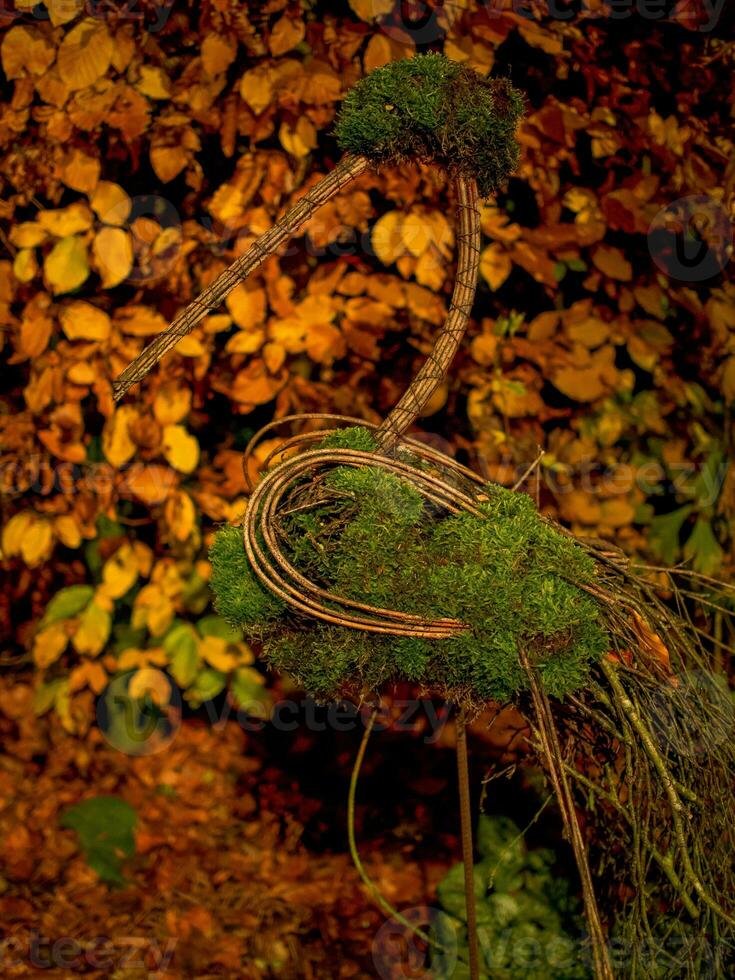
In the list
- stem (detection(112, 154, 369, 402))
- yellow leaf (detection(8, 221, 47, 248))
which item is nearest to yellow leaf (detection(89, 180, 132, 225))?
yellow leaf (detection(8, 221, 47, 248))

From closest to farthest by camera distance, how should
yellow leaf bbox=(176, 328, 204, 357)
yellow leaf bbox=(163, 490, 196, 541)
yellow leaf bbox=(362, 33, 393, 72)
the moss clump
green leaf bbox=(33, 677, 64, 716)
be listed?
the moss clump, yellow leaf bbox=(362, 33, 393, 72), yellow leaf bbox=(176, 328, 204, 357), yellow leaf bbox=(163, 490, 196, 541), green leaf bbox=(33, 677, 64, 716)

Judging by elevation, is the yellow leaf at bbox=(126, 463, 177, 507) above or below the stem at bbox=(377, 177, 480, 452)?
below

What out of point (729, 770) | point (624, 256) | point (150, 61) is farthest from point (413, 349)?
point (729, 770)

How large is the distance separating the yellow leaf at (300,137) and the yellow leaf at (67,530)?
1.04 metres

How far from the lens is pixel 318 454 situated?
4.27ft

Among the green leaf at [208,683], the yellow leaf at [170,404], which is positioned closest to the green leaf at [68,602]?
the green leaf at [208,683]

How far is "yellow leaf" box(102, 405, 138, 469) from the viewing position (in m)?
2.51

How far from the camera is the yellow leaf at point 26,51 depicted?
242cm

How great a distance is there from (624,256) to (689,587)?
865mm

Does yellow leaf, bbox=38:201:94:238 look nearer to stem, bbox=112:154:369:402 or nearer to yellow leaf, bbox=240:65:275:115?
yellow leaf, bbox=240:65:275:115

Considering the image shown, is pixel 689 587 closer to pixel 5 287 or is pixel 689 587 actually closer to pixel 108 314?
pixel 108 314

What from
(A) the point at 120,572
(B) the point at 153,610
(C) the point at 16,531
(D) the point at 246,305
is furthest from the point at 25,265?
(B) the point at 153,610

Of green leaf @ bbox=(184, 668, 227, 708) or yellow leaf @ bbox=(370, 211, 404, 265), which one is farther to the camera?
green leaf @ bbox=(184, 668, 227, 708)

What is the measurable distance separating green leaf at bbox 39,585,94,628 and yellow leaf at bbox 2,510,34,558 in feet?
0.54
